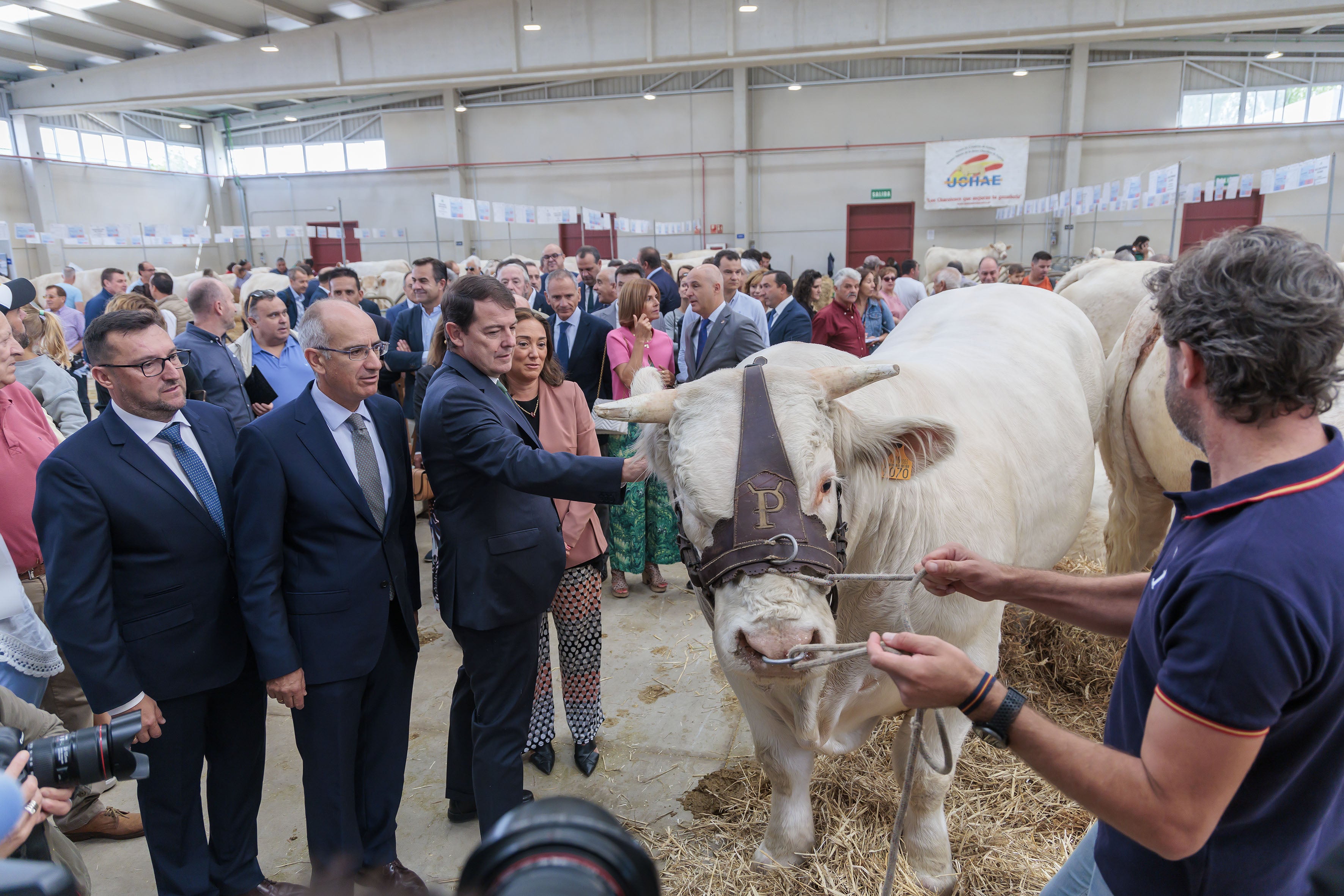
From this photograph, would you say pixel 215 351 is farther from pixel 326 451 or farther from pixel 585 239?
pixel 585 239

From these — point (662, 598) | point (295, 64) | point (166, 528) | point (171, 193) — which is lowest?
point (662, 598)

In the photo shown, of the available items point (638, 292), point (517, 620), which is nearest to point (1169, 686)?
point (517, 620)

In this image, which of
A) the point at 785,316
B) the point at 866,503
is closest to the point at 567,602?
the point at 866,503

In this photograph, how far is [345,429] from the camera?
2535mm

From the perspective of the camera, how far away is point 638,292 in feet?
16.1

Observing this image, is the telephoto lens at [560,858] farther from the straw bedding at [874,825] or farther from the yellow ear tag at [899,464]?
the straw bedding at [874,825]

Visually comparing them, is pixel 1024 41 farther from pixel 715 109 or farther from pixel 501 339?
pixel 501 339

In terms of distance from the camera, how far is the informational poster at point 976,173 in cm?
1975

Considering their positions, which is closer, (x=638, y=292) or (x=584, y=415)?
(x=584, y=415)

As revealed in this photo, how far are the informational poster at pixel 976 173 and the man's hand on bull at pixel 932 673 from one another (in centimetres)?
2111

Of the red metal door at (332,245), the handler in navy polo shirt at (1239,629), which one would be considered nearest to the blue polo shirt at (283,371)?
the handler in navy polo shirt at (1239,629)

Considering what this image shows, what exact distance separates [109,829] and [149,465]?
1.74 metres

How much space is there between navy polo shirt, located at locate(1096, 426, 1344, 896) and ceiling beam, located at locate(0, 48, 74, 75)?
25525 mm

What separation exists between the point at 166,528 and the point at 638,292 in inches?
123
